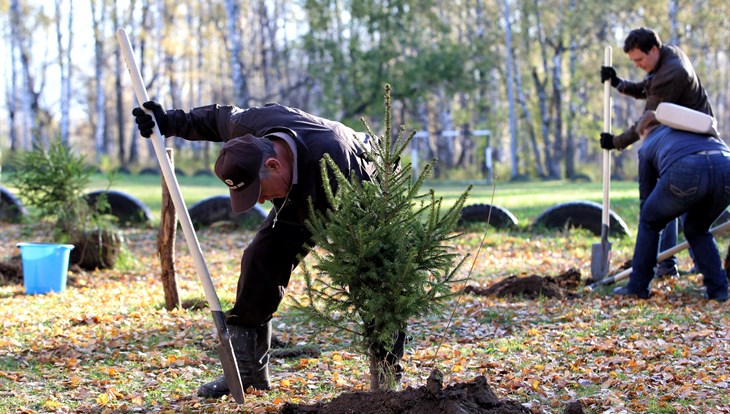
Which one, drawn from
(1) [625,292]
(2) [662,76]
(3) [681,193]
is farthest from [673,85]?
(1) [625,292]

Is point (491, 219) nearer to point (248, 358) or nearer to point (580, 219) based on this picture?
point (580, 219)

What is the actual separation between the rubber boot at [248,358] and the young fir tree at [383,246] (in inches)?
33.9

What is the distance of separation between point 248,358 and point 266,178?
4.31 ft

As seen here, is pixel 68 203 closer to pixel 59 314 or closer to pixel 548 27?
pixel 59 314

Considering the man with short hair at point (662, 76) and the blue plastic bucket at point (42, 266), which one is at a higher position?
the man with short hair at point (662, 76)

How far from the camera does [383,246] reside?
407 cm

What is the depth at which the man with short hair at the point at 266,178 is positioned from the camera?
4211mm

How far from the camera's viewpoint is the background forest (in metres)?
32.3

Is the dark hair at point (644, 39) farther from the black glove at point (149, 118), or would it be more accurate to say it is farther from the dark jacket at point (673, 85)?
the black glove at point (149, 118)

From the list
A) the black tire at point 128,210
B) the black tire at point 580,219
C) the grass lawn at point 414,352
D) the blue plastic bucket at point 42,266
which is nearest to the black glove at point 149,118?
the grass lawn at point 414,352

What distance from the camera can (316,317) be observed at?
13.8 ft

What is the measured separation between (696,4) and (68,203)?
3673 cm

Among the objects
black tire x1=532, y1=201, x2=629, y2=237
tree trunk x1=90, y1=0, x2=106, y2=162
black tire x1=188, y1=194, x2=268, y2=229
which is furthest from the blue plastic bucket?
tree trunk x1=90, y1=0, x2=106, y2=162

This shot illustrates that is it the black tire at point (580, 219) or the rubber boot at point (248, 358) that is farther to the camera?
the black tire at point (580, 219)
